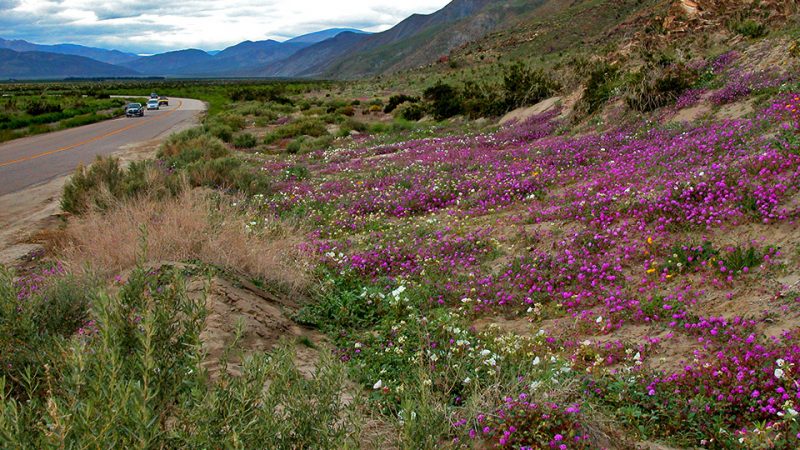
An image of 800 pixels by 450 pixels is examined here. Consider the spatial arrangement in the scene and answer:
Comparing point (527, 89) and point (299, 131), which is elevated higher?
point (527, 89)

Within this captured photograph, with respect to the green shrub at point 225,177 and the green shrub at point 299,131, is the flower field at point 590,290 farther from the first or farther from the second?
the green shrub at point 299,131

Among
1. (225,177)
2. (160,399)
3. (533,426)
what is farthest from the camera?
(225,177)

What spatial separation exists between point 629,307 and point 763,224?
2252 mm

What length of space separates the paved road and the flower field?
31.3 ft

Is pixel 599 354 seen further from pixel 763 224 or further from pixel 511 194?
pixel 511 194

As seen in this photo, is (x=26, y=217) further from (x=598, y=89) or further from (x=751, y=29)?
(x=751, y=29)

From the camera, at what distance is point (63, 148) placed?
25.5 m

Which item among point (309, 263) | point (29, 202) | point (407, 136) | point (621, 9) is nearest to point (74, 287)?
point (309, 263)

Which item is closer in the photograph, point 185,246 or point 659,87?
point 185,246

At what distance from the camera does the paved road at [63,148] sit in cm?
1862

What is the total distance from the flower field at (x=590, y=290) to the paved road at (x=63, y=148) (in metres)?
9.54

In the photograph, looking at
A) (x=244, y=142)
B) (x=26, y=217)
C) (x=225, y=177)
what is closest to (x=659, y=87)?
(x=225, y=177)

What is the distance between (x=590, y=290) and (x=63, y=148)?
2617cm

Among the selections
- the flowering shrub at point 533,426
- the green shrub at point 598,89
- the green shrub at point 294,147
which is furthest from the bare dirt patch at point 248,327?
the green shrub at point 294,147
